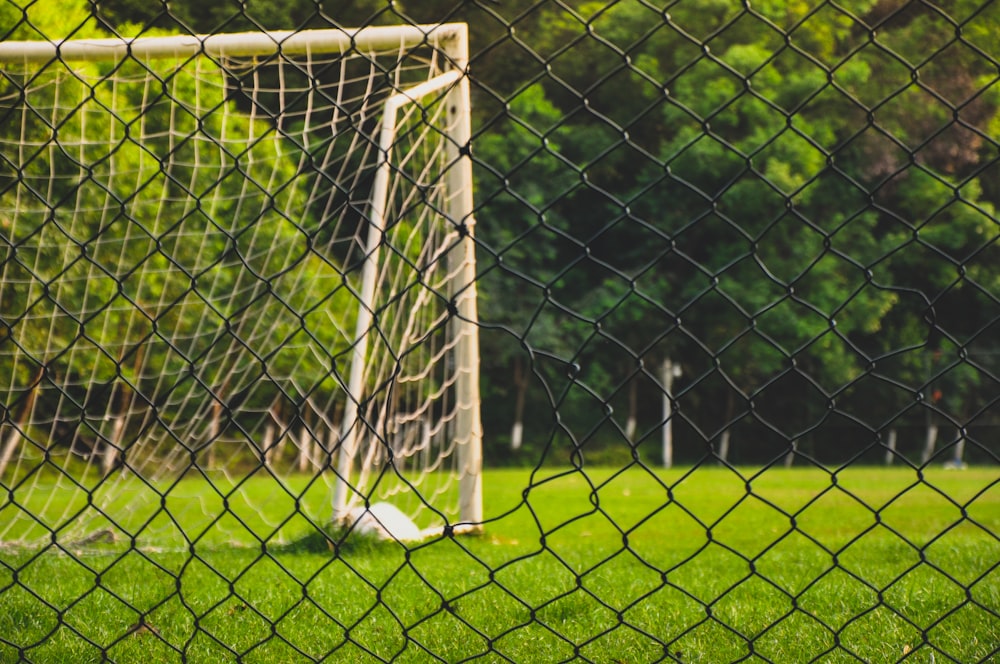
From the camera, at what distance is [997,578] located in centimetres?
360

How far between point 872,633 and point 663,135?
24970mm

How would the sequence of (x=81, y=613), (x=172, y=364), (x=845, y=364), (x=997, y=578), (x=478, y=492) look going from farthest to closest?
(x=845, y=364)
(x=172, y=364)
(x=478, y=492)
(x=997, y=578)
(x=81, y=613)

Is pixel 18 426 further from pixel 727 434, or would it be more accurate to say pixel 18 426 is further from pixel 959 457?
pixel 959 457

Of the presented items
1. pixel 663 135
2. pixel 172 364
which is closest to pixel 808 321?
pixel 663 135

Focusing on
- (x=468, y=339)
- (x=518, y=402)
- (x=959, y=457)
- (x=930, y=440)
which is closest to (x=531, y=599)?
(x=468, y=339)

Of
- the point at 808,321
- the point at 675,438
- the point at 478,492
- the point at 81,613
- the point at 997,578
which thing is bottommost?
the point at 675,438

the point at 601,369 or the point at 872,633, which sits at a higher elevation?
the point at 872,633

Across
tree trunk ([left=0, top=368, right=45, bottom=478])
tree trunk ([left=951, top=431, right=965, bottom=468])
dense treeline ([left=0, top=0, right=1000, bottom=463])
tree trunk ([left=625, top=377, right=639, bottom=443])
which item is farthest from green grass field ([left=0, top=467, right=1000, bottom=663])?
tree trunk ([left=625, top=377, right=639, bottom=443])

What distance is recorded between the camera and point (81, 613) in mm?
3080

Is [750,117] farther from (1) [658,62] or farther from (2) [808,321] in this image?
(2) [808,321]

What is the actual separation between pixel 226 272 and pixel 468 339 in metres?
7.58

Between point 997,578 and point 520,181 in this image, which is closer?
point 997,578

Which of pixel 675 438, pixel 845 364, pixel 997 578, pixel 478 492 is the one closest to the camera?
pixel 997 578

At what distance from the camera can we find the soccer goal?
2.12 metres
